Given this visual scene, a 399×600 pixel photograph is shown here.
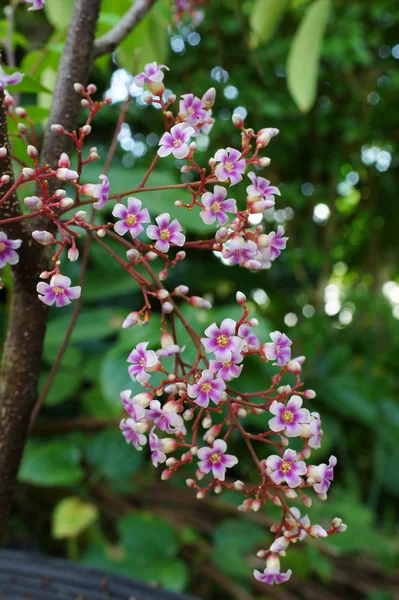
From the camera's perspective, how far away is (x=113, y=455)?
1.09 m

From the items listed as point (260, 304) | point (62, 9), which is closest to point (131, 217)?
point (62, 9)

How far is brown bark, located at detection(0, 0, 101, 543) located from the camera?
39 cm

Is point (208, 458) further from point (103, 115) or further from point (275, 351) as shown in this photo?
point (103, 115)

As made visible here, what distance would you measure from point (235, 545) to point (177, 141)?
3.24 ft

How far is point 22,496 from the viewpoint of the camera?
1.35 m

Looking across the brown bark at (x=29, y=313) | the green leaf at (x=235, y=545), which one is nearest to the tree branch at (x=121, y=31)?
the brown bark at (x=29, y=313)

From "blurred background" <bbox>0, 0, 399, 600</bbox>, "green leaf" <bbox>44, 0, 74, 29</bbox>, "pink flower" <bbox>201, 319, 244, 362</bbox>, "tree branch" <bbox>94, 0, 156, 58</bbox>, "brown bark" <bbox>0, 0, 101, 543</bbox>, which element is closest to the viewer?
"pink flower" <bbox>201, 319, 244, 362</bbox>

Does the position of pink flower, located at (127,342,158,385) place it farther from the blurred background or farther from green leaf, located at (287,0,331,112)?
green leaf, located at (287,0,331,112)

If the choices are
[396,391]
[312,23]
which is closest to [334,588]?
[396,391]

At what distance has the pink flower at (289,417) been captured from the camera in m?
0.31

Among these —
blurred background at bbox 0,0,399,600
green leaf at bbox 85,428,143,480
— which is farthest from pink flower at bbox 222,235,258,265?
green leaf at bbox 85,428,143,480

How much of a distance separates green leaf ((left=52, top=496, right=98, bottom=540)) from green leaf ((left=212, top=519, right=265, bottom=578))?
253 millimetres

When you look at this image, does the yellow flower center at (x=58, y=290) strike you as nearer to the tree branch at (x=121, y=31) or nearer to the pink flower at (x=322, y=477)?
the pink flower at (x=322, y=477)

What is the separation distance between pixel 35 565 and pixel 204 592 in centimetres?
93
